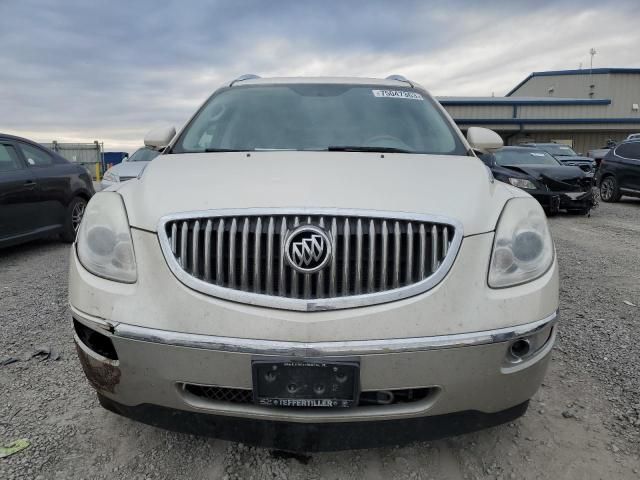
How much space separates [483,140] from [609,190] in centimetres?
1157

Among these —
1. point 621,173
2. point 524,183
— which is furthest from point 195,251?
point 621,173

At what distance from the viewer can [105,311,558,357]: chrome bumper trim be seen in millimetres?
1551

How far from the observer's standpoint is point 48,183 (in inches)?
237

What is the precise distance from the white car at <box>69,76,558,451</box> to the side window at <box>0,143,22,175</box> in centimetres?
453

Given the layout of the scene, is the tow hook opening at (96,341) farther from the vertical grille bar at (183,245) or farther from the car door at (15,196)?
the car door at (15,196)

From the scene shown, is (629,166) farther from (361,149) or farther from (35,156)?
(35,156)

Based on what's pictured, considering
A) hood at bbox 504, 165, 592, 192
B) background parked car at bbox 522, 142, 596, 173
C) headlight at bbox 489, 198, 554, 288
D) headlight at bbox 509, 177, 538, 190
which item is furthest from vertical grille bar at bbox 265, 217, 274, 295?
background parked car at bbox 522, 142, 596, 173

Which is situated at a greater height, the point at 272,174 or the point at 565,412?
the point at 272,174

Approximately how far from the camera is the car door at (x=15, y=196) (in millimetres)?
5312

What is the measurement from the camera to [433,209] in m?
1.75

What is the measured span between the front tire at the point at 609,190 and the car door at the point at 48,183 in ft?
40.1

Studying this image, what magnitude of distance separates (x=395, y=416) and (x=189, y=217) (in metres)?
0.99

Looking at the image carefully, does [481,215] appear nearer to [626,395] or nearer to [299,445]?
[299,445]

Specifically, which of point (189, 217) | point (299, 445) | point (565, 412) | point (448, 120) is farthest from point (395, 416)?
point (448, 120)
